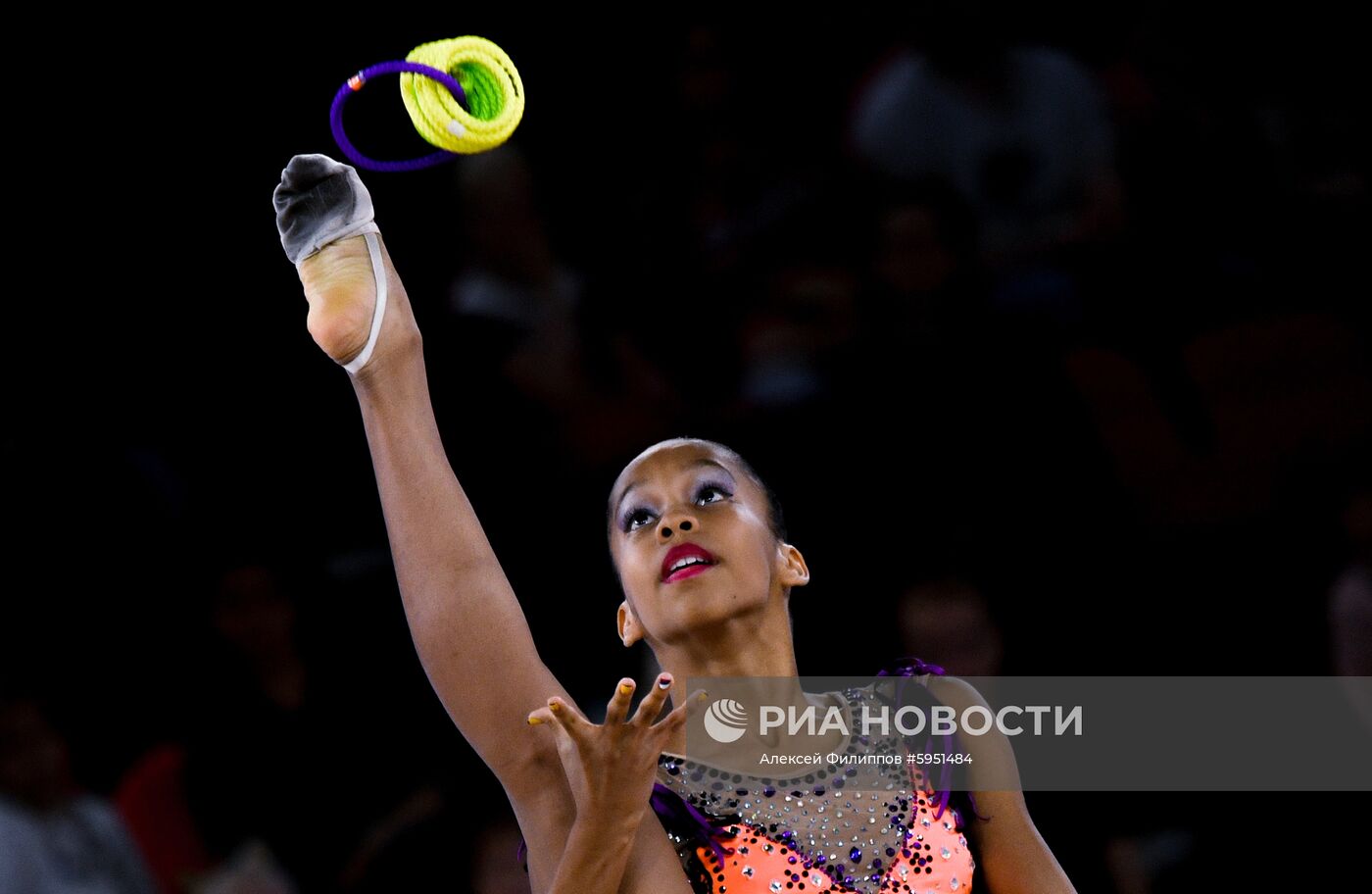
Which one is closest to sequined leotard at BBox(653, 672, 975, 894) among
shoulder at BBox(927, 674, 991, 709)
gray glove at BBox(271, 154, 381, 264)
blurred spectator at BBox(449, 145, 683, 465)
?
shoulder at BBox(927, 674, 991, 709)

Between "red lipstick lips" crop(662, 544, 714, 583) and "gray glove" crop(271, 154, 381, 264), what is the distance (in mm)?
524

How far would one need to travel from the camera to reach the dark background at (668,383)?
2.87 meters

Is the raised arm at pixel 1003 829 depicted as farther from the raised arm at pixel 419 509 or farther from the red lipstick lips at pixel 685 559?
the raised arm at pixel 419 509

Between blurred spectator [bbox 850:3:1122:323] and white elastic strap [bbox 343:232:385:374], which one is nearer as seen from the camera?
white elastic strap [bbox 343:232:385:374]

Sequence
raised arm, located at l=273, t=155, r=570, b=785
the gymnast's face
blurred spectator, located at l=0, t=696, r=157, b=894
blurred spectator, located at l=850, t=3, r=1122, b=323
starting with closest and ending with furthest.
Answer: raised arm, located at l=273, t=155, r=570, b=785, the gymnast's face, blurred spectator, located at l=0, t=696, r=157, b=894, blurred spectator, located at l=850, t=3, r=1122, b=323

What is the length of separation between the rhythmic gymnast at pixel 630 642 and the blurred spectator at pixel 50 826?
1.24 meters

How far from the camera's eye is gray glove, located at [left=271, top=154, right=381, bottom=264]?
171cm

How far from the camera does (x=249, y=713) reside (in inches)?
110

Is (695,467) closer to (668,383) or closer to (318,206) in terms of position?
(318,206)

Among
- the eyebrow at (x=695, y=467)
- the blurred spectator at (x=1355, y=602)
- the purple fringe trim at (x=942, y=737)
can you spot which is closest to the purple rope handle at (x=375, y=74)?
the eyebrow at (x=695, y=467)

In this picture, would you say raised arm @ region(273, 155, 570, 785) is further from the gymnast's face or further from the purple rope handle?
the gymnast's face

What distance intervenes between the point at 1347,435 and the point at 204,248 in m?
2.44

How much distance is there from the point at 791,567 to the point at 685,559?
0.23 meters

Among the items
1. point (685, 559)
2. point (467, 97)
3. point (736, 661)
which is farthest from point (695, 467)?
point (467, 97)
